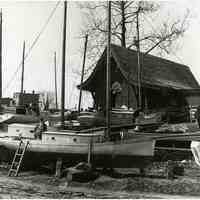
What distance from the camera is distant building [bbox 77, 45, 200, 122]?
2531 cm

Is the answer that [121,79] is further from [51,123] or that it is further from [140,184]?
[140,184]

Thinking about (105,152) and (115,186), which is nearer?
(115,186)

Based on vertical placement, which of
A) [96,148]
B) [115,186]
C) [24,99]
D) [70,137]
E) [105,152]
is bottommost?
[115,186]

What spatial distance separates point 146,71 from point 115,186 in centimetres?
1706

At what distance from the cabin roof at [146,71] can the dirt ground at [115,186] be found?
1122cm

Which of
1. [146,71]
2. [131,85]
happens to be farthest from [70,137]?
[146,71]

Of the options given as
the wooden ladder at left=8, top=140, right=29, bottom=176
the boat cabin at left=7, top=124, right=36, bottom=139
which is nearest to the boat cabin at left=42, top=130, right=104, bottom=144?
the wooden ladder at left=8, top=140, right=29, bottom=176

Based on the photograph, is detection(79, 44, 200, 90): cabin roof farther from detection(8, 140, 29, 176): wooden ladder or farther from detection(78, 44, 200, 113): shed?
detection(8, 140, 29, 176): wooden ladder

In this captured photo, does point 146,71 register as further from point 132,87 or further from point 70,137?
point 70,137

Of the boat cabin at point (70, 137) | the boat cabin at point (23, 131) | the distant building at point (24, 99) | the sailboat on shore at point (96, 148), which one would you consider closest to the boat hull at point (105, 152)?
the sailboat on shore at point (96, 148)

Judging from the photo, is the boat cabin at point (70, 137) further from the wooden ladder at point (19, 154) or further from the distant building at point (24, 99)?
the distant building at point (24, 99)

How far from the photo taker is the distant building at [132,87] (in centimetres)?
2531

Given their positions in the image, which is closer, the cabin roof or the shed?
the shed

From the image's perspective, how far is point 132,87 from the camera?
2458cm
